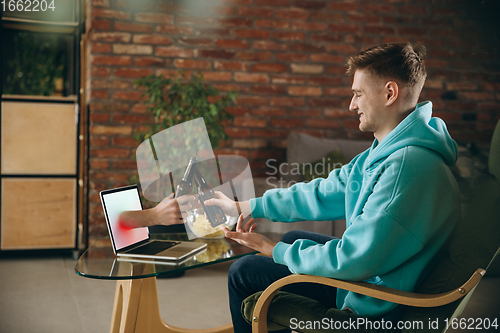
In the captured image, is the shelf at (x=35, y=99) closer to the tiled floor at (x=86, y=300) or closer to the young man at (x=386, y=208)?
the tiled floor at (x=86, y=300)

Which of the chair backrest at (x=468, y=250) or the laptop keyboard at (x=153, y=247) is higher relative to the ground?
the chair backrest at (x=468, y=250)

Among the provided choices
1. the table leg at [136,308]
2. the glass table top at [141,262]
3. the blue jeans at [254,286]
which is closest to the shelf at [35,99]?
the glass table top at [141,262]

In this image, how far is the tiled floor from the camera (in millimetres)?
2082

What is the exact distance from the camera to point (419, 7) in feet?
12.1

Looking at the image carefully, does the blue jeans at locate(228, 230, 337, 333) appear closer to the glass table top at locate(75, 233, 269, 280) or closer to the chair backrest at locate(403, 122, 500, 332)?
the glass table top at locate(75, 233, 269, 280)

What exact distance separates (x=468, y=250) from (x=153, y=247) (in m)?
0.90

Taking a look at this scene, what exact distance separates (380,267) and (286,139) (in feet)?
8.40

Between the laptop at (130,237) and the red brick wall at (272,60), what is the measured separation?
1.92m

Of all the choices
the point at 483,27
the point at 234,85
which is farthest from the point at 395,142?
the point at 483,27

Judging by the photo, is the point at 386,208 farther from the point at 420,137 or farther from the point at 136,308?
the point at 136,308

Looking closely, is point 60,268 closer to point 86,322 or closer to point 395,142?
point 86,322

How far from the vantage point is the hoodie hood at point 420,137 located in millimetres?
1090

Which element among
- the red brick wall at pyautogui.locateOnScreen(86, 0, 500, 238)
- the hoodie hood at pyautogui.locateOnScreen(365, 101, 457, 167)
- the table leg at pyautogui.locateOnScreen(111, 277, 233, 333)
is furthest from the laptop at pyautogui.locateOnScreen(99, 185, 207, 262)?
the red brick wall at pyautogui.locateOnScreen(86, 0, 500, 238)

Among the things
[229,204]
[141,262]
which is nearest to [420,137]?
[229,204]
